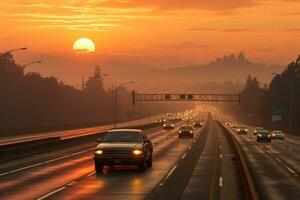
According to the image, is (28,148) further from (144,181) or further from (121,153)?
(144,181)

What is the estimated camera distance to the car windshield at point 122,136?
104 ft

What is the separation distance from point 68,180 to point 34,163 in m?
10.7

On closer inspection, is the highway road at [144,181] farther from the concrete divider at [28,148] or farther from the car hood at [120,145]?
the concrete divider at [28,148]

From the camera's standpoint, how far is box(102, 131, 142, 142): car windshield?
31.8m

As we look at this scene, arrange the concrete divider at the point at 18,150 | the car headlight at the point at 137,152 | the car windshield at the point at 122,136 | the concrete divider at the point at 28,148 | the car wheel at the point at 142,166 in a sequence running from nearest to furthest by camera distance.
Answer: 1. the car headlight at the point at 137,152
2. the car wheel at the point at 142,166
3. the car windshield at the point at 122,136
4. the concrete divider at the point at 18,150
5. the concrete divider at the point at 28,148

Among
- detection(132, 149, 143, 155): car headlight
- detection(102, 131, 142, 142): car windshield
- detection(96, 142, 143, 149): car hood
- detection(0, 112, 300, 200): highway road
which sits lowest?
detection(0, 112, 300, 200): highway road

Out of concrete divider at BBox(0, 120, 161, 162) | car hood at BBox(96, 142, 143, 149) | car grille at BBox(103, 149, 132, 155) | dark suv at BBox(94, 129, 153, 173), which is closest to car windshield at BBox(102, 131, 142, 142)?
dark suv at BBox(94, 129, 153, 173)

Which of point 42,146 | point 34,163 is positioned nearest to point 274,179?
point 34,163

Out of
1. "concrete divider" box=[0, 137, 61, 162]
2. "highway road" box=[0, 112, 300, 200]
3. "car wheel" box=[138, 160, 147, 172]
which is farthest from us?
"concrete divider" box=[0, 137, 61, 162]

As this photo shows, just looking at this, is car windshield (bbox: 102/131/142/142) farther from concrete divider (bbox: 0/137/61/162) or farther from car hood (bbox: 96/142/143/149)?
concrete divider (bbox: 0/137/61/162)

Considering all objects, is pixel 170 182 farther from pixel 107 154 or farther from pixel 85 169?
pixel 85 169

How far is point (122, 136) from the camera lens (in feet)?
105

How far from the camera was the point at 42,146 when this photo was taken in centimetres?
4897

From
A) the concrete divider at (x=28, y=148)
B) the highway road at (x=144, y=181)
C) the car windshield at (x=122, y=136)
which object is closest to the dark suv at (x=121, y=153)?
the car windshield at (x=122, y=136)
